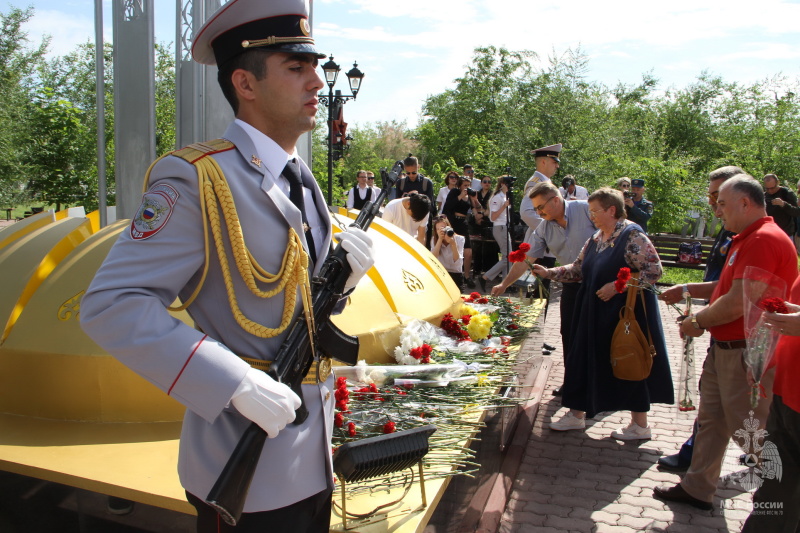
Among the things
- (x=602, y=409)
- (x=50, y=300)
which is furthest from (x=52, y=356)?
(x=602, y=409)

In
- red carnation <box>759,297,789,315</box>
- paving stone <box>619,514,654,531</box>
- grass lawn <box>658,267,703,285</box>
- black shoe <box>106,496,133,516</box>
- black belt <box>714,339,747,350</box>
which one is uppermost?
red carnation <box>759,297,789,315</box>

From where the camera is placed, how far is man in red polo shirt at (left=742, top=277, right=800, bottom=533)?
3.11m

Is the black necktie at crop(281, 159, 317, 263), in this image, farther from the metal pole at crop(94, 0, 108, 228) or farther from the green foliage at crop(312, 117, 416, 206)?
the green foliage at crop(312, 117, 416, 206)

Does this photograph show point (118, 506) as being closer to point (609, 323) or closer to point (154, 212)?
point (154, 212)

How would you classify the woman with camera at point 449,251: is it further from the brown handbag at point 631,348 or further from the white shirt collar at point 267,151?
the white shirt collar at point 267,151

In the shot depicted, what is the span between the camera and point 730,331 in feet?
13.0

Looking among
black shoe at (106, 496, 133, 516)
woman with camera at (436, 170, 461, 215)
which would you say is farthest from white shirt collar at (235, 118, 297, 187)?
woman with camera at (436, 170, 461, 215)

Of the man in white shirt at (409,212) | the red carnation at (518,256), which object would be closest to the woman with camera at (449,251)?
the man in white shirt at (409,212)

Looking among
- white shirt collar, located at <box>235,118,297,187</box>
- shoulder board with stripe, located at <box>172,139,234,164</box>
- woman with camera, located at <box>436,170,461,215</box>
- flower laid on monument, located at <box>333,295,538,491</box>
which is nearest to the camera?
shoulder board with stripe, located at <box>172,139,234,164</box>

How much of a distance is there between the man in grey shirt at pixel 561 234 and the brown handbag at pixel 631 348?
2.98ft

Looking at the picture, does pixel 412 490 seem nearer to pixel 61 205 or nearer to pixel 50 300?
pixel 50 300

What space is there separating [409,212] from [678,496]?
Result: 4288 millimetres

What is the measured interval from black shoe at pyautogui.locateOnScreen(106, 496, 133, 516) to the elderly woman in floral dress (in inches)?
132

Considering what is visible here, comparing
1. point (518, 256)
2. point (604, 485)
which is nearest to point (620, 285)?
point (518, 256)
